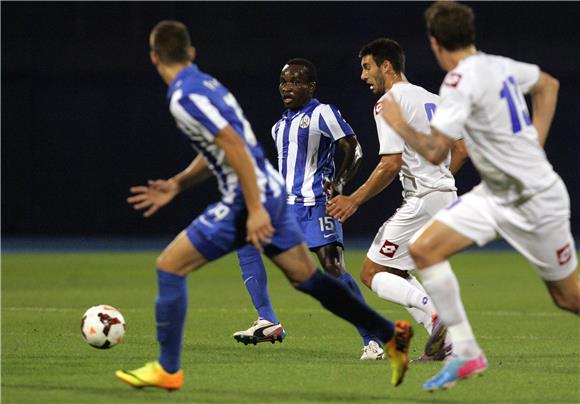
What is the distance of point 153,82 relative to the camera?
21625mm

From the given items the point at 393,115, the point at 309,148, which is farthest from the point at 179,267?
the point at 309,148

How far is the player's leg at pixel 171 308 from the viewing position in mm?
6117

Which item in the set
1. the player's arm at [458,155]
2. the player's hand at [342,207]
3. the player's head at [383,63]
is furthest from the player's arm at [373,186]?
the player's head at [383,63]

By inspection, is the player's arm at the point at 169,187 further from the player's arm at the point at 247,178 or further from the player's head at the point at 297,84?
the player's head at the point at 297,84

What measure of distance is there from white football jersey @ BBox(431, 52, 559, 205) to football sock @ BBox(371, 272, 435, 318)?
1876 millimetres

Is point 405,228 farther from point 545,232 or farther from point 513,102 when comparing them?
point 513,102

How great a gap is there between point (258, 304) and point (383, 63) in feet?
6.80

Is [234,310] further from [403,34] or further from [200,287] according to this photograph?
[403,34]

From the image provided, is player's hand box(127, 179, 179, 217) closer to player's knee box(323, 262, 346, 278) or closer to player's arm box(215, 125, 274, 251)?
player's arm box(215, 125, 274, 251)

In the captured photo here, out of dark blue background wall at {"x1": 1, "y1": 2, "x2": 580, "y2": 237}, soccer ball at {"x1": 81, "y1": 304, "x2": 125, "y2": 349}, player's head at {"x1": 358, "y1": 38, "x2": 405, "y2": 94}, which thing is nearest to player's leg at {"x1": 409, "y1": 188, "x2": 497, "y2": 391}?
player's head at {"x1": 358, "y1": 38, "x2": 405, "y2": 94}

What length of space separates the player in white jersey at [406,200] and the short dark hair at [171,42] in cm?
201

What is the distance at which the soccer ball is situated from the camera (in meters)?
7.80

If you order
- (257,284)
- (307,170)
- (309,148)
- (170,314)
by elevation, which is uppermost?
(309,148)

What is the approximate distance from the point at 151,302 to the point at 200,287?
1848 mm
